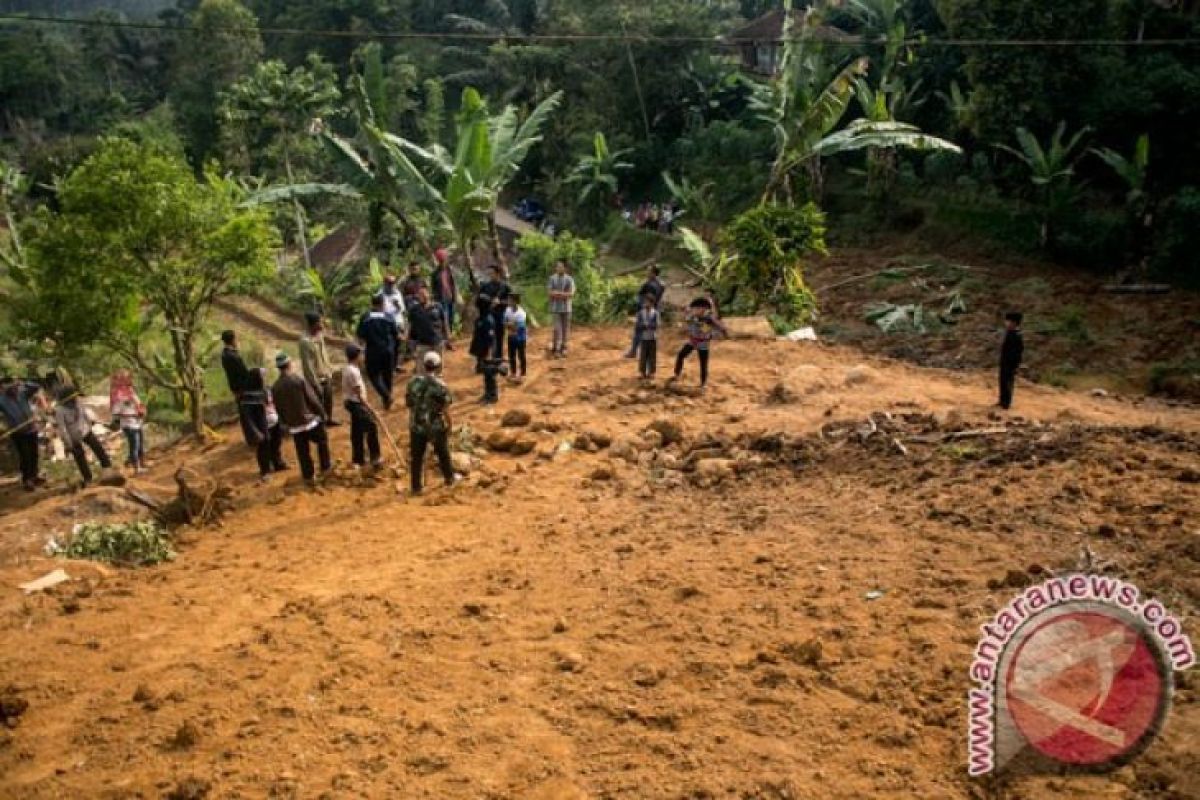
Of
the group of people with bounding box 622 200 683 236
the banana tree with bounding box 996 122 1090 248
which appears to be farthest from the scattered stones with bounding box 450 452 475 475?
the group of people with bounding box 622 200 683 236

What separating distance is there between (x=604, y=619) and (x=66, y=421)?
23.0 ft

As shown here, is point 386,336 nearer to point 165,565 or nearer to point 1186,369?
point 165,565

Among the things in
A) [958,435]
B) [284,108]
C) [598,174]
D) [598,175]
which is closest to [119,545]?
[958,435]

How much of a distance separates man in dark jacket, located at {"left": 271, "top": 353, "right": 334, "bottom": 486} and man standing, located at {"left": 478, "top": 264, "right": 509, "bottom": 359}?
2643 millimetres

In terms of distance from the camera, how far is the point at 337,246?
2772 centimetres

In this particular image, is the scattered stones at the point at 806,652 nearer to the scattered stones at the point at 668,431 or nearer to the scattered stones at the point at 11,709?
the scattered stones at the point at 668,431

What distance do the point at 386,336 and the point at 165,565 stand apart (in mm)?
3959

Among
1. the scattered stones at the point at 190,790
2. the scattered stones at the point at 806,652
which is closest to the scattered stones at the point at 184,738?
the scattered stones at the point at 190,790

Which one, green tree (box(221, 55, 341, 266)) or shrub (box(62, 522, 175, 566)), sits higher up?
green tree (box(221, 55, 341, 266))

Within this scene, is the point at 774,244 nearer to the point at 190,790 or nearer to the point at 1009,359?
the point at 1009,359

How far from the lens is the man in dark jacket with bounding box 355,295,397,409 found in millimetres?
10383

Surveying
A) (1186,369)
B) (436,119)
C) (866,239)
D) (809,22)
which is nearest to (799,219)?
(809,22)

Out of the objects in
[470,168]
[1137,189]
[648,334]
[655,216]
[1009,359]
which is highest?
[470,168]

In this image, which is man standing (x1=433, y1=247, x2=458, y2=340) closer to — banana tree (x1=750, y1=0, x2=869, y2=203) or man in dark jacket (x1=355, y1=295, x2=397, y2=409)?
man in dark jacket (x1=355, y1=295, x2=397, y2=409)
